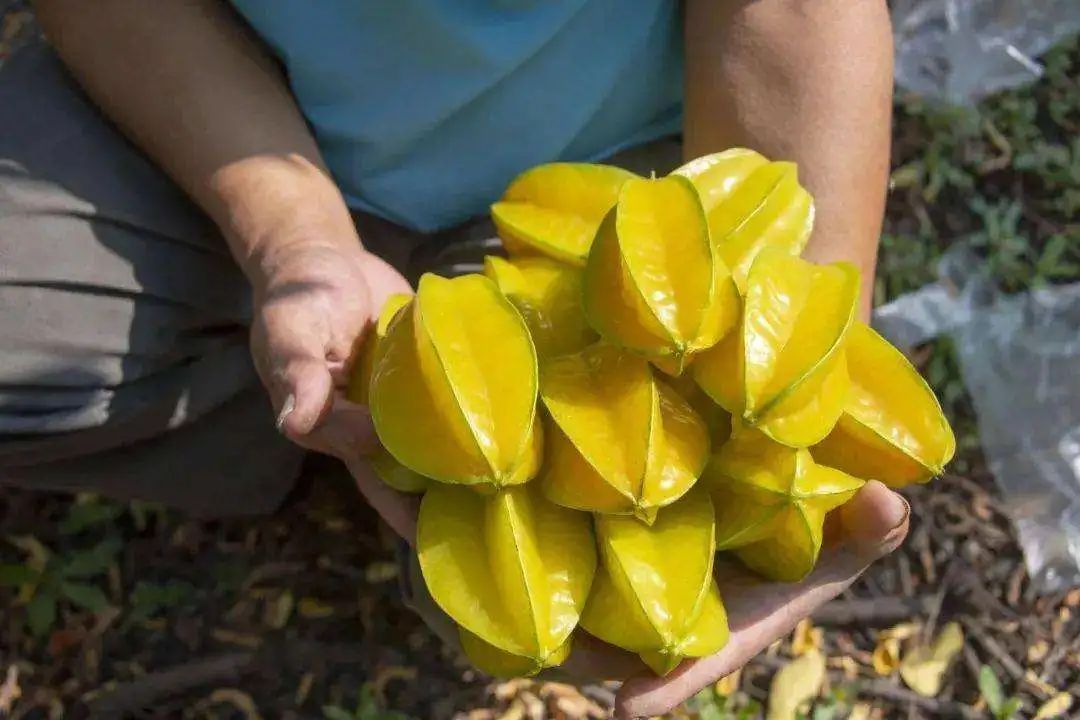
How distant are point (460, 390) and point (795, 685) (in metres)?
0.92

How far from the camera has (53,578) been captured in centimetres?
166

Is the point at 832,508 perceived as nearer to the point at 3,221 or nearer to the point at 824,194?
the point at 824,194

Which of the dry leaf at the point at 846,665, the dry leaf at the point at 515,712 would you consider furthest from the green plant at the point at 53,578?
the dry leaf at the point at 846,665

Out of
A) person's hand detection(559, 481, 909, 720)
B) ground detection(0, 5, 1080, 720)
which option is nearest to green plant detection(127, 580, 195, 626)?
ground detection(0, 5, 1080, 720)

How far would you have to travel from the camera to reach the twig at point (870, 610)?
1.65m

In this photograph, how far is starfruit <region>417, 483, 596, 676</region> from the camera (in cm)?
94

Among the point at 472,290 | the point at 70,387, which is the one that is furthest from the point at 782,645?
the point at 70,387

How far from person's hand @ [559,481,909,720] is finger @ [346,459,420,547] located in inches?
8.5

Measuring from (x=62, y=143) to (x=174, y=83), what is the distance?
16cm

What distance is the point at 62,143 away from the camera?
1343 mm

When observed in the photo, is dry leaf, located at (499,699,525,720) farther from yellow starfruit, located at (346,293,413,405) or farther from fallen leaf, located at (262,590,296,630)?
yellow starfruit, located at (346,293,413,405)

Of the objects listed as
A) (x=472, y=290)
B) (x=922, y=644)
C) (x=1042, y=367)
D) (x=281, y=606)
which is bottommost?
(x=922, y=644)

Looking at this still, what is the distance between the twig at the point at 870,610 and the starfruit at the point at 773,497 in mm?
650

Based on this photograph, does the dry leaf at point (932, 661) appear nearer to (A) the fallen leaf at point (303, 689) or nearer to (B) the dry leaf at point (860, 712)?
(B) the dry leaf at point (860, 712)
